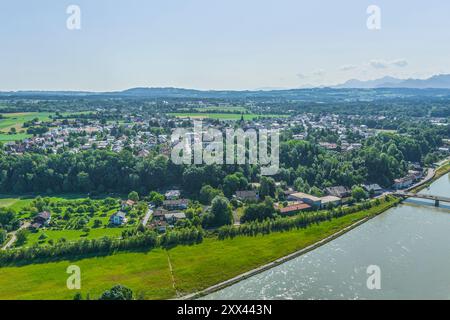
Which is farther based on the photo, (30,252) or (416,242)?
(416,242)

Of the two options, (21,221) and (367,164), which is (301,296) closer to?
(21,221)

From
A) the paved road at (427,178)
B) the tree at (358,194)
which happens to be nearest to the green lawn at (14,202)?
the tree at (358,194)

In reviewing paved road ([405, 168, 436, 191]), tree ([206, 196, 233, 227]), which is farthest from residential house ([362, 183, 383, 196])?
tree ([206, 196, 233, 227])

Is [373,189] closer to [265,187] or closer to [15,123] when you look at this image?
[265,187]

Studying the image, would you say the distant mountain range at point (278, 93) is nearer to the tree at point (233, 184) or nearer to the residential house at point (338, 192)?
the residential house at point (338, 192)

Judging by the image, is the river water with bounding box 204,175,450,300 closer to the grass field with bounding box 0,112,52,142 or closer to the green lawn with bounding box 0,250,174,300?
the green lawn with bounding box 0,250,174,300
